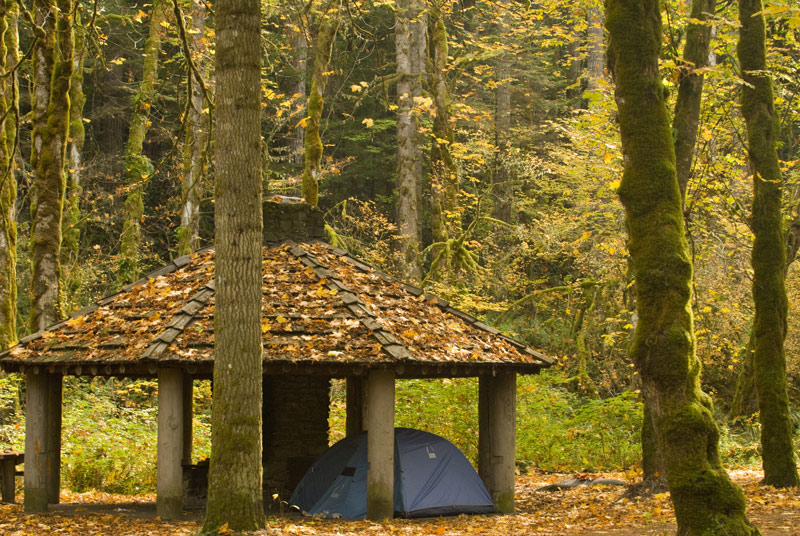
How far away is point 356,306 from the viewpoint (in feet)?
37.3

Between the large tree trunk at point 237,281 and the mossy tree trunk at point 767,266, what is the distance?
7495mm

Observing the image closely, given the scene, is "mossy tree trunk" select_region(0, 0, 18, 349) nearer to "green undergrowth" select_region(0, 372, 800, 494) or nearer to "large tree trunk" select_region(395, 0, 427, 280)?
"green undergrowth" select_region(0, 372, 800, 494)

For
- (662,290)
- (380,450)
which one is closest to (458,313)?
(380,450)

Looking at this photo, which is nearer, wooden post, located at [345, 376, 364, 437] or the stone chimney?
the stone chimney

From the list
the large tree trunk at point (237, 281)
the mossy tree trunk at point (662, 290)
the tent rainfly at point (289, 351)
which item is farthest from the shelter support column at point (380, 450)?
the mossy tree trunk at point (662, 290)

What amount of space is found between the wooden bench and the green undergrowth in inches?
104

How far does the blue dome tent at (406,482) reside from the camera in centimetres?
1145

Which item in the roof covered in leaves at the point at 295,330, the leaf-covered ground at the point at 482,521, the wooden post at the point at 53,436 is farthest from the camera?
the wooden post at the point at 53,436

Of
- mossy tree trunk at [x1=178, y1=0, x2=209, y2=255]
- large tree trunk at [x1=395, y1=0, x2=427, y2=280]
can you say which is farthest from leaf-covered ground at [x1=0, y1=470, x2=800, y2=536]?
large tree trunk at [x1=395, y1=0, x2=427, y2=280]

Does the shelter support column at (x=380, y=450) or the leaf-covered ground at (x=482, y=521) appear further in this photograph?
the shelter support column at (x=380, y=450)

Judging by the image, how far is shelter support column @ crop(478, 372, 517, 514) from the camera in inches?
473

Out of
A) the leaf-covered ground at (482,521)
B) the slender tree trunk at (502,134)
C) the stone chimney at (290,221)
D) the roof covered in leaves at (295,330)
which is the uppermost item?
the slender tree trunk at (502,134)

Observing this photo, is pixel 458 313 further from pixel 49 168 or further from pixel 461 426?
pixel 49 168

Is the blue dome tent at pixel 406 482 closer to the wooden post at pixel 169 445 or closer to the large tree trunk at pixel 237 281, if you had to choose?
the wooden post at pixel 169 445
